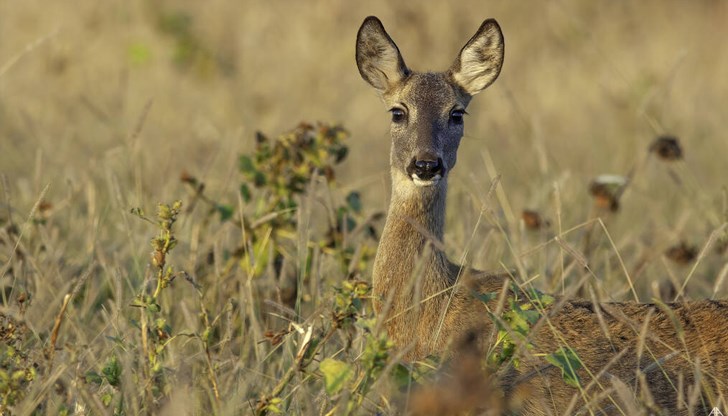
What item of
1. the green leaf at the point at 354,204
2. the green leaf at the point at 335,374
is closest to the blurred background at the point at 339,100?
the green leaf at the point at 354,204

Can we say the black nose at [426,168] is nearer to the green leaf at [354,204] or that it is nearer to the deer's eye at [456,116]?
the deer's eye at [456,116]

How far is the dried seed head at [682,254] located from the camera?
20.7 ft

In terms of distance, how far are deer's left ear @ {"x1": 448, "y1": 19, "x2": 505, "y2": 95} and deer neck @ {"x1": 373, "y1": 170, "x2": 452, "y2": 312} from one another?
66cm

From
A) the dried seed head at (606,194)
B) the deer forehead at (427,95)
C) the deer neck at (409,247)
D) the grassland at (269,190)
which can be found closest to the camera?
the grassland at (269,190)

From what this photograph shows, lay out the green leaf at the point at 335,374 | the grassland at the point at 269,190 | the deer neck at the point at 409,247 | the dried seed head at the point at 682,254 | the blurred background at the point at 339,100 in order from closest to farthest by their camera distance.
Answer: the green leaf at the point at 335,374 < the grassland at the point at 269,190 < the deer neck at the point at 409,247 < the dried seed head at the point at 682,254 < the blurred background at the point at 339,100

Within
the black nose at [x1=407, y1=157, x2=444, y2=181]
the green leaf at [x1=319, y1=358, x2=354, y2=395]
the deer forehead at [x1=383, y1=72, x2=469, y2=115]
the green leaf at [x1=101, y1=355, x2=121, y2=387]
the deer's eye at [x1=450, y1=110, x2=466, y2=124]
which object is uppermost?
the deer forehead at [x1=383, y1=72, x2=469, y2=115]

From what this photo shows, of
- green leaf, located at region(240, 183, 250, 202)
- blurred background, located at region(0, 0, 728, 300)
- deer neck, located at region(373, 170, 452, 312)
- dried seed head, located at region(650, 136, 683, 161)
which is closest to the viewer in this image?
deer neck, located at region(373, 170, 452, 312)

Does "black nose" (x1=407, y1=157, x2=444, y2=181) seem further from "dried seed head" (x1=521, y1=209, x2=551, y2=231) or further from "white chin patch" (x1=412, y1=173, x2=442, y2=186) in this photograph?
"dried seed head" (x1=521, y1=209, x2=551, y2=231)

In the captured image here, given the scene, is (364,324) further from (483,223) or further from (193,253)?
(483,223)

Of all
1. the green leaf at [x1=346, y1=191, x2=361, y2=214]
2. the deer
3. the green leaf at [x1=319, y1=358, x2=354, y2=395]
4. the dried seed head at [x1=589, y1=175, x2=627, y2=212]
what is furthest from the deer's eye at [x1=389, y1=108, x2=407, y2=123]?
the green leaf at [x1=319, y1=358, x2=354, y2=395]

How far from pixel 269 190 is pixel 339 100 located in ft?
15.1

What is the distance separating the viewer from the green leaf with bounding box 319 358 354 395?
3578mm

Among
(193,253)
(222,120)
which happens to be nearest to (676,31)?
(222,120)

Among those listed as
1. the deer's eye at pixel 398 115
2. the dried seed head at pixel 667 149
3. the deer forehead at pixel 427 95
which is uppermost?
the deer forehead at pixel 427 95
